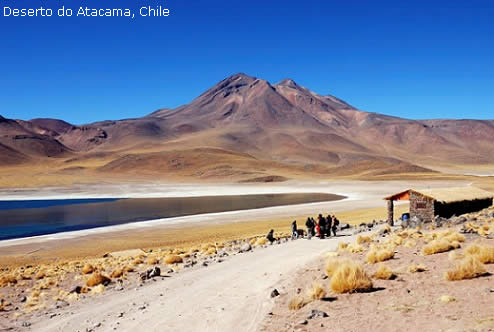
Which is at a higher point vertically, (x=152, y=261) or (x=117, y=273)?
(x=152, y=261)

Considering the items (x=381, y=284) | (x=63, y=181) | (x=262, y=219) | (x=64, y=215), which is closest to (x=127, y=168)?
(x=63, y=181)

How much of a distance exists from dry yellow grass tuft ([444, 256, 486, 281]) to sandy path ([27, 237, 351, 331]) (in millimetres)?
3229

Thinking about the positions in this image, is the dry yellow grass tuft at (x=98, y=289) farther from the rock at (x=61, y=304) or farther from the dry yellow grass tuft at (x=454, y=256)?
the dry yellow grass tuft at (x=454, y=256)

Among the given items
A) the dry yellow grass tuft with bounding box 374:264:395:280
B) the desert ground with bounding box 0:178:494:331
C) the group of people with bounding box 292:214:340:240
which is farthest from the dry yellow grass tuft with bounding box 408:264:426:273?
the group of people with bounding box 292:214:340:240

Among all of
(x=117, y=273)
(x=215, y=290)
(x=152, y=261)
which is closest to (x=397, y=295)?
(x=215, y=290)

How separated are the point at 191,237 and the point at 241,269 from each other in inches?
638

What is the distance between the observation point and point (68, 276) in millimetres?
16391

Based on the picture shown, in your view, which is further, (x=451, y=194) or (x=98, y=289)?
(x=451, y=194)

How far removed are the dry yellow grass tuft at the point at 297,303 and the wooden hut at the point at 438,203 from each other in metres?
16.6

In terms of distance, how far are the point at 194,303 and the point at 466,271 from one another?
520 cm

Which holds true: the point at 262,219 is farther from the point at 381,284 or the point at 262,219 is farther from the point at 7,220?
the point at 381,284

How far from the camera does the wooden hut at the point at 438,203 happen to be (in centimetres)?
2328

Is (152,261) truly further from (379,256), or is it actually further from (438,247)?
(438,247)

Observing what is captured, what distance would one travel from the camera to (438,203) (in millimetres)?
23328
